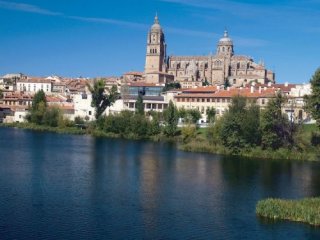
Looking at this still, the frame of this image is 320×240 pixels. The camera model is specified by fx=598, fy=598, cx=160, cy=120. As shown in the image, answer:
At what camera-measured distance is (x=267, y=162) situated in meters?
41.9

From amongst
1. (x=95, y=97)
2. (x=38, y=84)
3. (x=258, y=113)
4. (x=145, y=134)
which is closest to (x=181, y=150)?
(x=258, y=113)

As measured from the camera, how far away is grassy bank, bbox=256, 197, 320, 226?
22.4m

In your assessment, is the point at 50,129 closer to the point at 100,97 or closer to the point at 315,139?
the point at 100,97

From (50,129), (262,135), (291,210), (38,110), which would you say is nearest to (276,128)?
(262,135)

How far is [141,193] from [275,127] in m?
21.8

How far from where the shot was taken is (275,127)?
46812 mm

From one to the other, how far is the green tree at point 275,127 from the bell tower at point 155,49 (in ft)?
213

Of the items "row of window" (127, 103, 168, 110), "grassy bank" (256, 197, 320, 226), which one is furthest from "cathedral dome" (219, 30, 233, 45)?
"grassy bank" (256, 197, 320, 226)

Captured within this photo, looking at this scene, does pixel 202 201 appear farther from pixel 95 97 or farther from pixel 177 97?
pixel 177 97

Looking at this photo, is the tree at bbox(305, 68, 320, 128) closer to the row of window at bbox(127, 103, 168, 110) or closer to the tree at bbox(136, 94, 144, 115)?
the tree at bbox(136, 94, 144, 115)

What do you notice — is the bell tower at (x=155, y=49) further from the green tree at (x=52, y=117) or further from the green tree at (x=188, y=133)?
the green tree at (x=188, y=133)

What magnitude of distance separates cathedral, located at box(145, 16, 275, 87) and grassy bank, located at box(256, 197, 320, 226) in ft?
261

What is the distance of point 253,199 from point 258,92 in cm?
4336

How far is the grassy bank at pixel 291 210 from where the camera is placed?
73.6 ft
